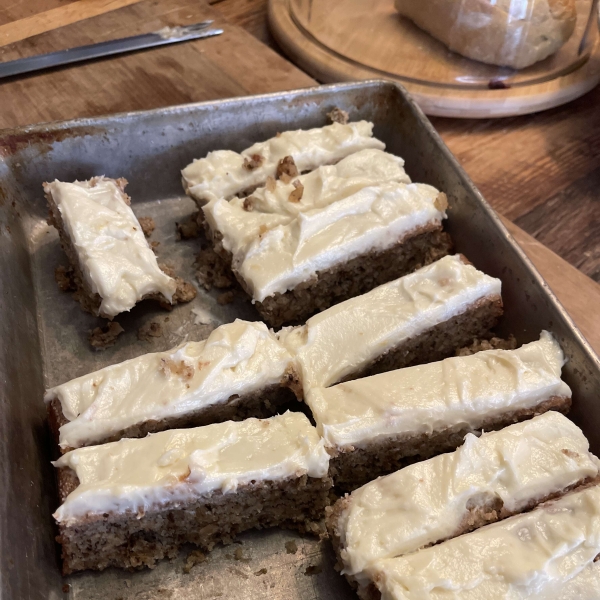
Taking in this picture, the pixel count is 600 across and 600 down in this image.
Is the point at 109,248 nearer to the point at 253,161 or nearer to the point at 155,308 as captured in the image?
the point at 155,308

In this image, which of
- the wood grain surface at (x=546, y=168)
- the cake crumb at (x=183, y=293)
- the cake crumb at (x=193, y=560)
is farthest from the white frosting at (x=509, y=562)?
the wood grain surface at (x=546, y=168)

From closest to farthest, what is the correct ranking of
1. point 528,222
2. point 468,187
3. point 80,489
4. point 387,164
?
point 80,489 → point 468,187 → point 387,164 → point 528,222

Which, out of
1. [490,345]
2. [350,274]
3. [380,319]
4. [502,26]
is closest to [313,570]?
[380,319]

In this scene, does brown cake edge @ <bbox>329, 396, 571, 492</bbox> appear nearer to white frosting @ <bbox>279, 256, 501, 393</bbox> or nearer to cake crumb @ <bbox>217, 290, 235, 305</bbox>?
white frosting @ <bbox>279, 256, 501, 393</bbox>

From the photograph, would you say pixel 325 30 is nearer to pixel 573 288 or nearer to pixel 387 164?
pixel 387 164

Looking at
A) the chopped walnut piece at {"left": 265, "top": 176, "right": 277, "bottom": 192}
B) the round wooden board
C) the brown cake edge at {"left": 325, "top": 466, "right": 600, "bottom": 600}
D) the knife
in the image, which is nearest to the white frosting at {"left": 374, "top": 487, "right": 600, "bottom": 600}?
the brown cake edge at {"left": 325, "top": 466, "right": 600, "bottom": 600}

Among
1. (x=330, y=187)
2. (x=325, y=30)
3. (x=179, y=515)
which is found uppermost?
(x=325, y=30)

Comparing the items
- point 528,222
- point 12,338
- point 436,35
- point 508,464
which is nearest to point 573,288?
point 528,222
